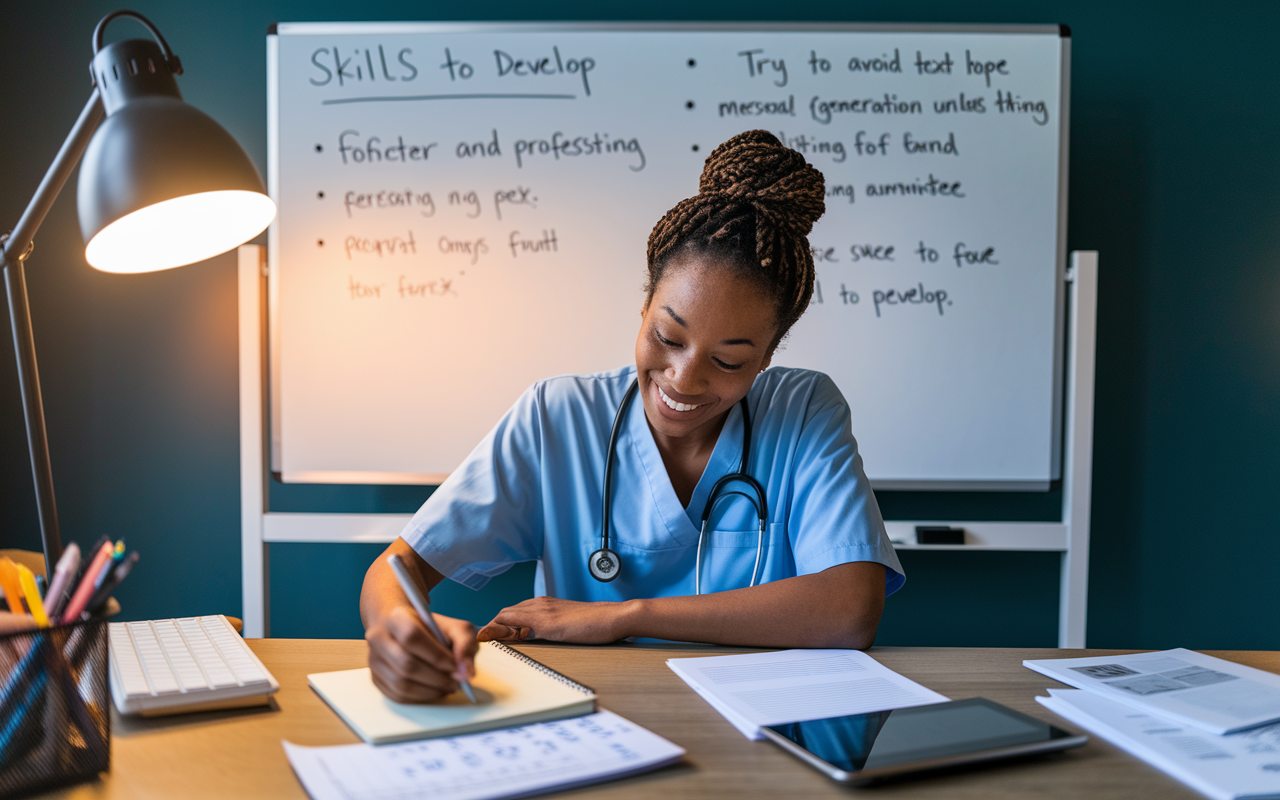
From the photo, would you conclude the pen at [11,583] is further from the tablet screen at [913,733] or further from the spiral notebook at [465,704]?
the tablet screen at [913,733]

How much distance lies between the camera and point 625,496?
3.87ft

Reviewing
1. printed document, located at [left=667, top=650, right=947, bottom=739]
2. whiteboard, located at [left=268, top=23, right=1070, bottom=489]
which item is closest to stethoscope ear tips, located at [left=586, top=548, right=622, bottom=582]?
printed document, located at [left=667, top=650, right=947, bottom=739]

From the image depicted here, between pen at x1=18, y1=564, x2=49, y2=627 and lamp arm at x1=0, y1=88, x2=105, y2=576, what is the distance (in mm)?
382

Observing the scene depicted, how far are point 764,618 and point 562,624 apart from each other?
0.24m

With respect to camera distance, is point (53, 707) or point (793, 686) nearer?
point (53, 707)

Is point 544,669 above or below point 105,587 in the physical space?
below

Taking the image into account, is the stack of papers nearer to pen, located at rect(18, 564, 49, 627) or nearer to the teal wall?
pen, located at rect(18, 564, 49, 627)

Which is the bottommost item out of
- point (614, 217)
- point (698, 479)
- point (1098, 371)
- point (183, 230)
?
point (698, 479)

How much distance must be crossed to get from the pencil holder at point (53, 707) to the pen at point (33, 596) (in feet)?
0.25

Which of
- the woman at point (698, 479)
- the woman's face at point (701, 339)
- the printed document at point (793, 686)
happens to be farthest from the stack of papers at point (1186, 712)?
the woman's face at point (701, 339)

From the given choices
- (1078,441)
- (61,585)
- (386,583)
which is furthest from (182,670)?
(1078,441)

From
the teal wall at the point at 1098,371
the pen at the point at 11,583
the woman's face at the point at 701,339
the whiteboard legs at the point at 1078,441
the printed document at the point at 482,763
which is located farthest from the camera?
the teal wall at the point at 1098,371

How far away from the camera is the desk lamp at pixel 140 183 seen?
75 cm

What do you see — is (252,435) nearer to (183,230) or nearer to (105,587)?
(183,230)
